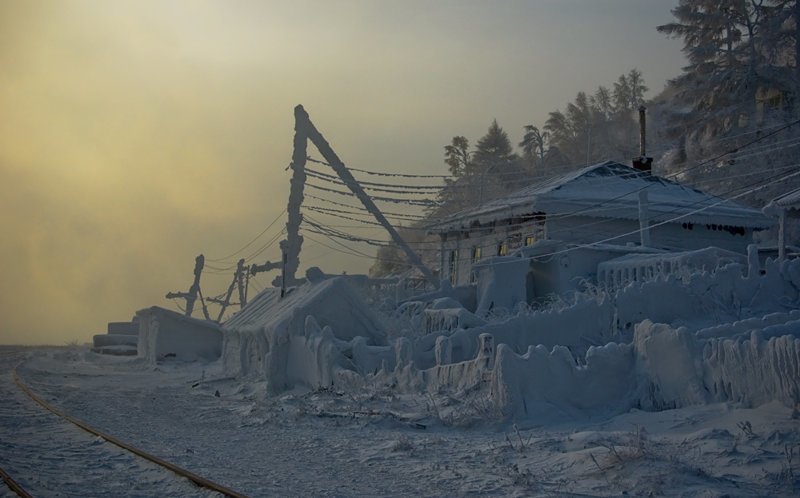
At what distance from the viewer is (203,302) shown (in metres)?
57.6

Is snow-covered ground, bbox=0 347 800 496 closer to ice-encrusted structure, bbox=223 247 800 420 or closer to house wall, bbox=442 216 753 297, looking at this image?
ice-encrusted structure, bbox=223 247 800 420

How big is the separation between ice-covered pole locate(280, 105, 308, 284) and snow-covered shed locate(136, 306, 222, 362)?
8.49 meters

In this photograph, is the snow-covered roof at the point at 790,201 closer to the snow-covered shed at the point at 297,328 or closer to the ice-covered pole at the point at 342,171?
the snow-covered shed at the point at 297,328

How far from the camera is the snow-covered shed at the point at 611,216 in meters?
31.1

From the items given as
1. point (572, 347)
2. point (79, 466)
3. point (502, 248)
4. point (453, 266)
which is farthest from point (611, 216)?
point (79, 466)

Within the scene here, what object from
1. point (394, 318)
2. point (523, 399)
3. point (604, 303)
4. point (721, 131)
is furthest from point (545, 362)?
point (721, 131)

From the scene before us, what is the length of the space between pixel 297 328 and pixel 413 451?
10425mm

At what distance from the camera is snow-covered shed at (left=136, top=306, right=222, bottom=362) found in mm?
34906

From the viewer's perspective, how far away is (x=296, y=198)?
28344 mm

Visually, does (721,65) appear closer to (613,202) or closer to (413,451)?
(613,202)

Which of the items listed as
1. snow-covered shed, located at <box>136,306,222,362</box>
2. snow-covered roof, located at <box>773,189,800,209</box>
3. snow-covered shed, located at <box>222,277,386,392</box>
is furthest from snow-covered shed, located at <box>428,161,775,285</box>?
snow-covered shed, located at <box>136,306,222,362</box>

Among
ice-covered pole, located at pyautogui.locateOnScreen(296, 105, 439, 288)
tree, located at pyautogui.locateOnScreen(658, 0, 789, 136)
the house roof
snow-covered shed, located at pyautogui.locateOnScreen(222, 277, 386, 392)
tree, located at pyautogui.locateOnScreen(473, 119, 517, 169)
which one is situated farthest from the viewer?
tree, located at pyautogui.locateOnScreen(473, 119, 517, 169)

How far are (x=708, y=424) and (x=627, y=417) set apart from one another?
152cm

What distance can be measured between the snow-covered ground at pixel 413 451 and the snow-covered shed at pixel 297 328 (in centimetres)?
338
